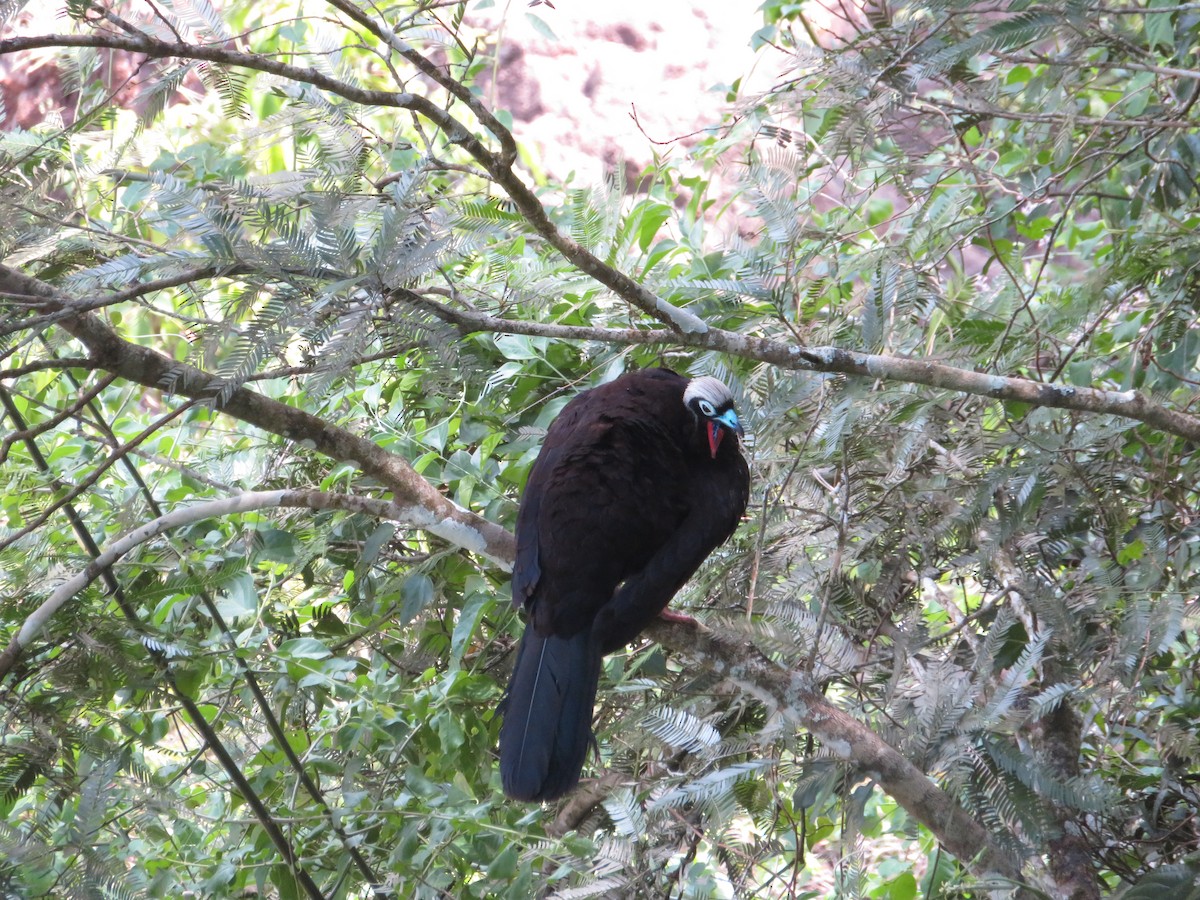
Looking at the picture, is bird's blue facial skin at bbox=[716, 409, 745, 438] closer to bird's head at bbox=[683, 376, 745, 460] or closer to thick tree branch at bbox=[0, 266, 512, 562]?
bird's head at bbox=[683, 376, 745, 460]

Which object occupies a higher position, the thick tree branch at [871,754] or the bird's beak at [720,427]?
the bird's beak at [720,427]

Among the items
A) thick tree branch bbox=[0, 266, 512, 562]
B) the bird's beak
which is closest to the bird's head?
the bird's beak

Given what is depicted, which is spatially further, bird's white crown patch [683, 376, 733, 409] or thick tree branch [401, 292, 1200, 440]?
bird's white crown patch [683, 376, 733, 409]

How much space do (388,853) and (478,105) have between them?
5.14 ft

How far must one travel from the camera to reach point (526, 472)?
2602 millimetres

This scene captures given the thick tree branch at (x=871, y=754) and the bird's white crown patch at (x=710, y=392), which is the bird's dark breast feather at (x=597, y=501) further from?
the thick tree branch at (x=871, y=754)

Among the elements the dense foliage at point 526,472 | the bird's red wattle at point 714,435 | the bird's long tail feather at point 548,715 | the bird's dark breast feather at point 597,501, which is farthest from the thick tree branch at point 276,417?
the bird's red wattle at point 714,435

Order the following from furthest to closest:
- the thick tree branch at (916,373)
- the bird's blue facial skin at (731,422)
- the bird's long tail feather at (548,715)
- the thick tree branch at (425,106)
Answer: the bird's blue facial skin at (731,422) < the bird's long tail feather at (548,715) < the thick tree branch at (916,373) < the thick tree branch at (425,106)

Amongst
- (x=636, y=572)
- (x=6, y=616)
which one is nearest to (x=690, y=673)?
(x=636, y=572)

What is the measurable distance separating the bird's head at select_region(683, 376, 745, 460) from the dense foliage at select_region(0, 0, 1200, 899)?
0.18 feet

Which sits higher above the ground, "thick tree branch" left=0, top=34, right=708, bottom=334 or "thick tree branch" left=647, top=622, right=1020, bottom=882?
→ "thick tree branch" left=0, top=34, right=708, bottom=334

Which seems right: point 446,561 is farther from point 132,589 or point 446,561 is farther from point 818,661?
point 818,661

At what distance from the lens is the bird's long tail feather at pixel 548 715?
6.66ft

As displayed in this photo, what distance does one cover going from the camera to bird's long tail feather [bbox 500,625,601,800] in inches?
80.0
